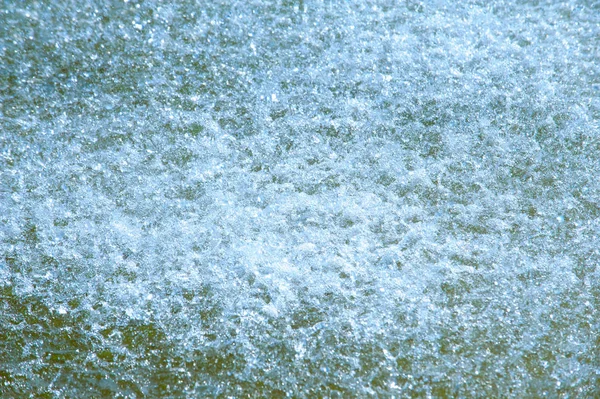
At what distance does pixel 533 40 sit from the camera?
145 cm

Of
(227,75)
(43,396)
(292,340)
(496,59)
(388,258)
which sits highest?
(496,59)

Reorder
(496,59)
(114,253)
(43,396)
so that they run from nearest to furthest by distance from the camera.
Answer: (43,396) < (114,253) < (496,59)

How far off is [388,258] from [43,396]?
1.87 feet

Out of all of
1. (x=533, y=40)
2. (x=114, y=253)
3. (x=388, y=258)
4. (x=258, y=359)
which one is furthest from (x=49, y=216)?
(x=533, y=40)

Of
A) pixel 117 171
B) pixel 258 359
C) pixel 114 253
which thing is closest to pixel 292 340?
pixel 258 359

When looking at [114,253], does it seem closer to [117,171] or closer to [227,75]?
[117,171]

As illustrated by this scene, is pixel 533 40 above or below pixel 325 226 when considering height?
above

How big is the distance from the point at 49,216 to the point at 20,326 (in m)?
0.20

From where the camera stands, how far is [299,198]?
1.20 m

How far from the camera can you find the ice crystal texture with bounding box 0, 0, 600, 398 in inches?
41.0

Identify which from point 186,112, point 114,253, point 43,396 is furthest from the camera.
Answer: point 186,112

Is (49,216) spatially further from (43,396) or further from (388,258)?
(388,258)

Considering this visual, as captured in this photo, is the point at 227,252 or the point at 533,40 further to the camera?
the point at 533,40

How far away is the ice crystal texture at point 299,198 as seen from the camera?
104 cm
